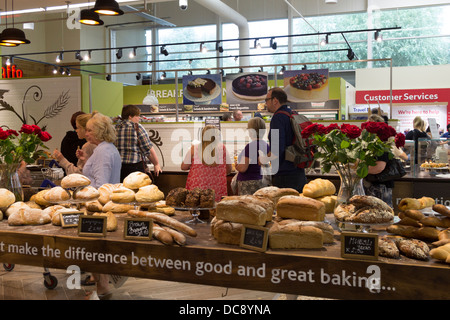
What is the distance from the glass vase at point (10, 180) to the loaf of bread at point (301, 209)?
1470 mm

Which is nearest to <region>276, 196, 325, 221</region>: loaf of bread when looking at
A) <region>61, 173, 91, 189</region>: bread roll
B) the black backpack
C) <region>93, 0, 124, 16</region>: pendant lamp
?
<region>61, 173, 91, 189</region>: bread roll

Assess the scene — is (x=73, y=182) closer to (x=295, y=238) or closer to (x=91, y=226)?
(x=91, y=226)

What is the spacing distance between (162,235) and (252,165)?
2653 millimetres

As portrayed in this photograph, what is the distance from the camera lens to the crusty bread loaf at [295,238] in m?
1.75

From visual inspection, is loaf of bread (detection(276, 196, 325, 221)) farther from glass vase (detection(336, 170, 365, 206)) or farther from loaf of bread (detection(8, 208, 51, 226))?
loaf of bread (detection(8, 208, 51, 226))

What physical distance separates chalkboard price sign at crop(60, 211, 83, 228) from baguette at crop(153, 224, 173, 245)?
44cm

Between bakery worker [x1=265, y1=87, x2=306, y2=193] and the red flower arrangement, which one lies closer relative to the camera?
the red flower arrangement

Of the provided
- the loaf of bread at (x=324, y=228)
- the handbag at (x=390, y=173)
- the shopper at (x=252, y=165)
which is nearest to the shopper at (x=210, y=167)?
the shopper at (x=252, y=165)

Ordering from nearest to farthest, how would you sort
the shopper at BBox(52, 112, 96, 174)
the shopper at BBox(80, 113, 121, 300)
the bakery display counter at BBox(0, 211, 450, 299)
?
the bakery display counter at BBox(0, 211, 450, 299) < the shopper at BBox(80, 113, 121, 300) < the shopper at BBox(52, 112, 96, 174)

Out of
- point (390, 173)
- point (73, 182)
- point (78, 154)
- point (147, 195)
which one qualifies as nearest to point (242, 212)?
point (147, 195)

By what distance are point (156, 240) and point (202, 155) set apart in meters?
2.46

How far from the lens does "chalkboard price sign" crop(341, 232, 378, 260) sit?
1.59 meters
